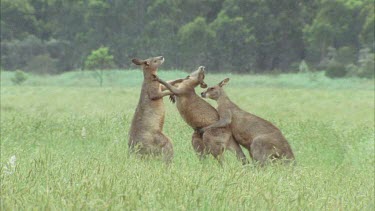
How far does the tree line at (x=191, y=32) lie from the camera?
77375mm

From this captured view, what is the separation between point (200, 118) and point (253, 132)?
67 cm

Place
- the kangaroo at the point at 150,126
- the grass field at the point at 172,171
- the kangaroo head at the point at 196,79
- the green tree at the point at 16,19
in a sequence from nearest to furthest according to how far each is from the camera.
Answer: the grass field at the point at 172,171
the kangaroo at the point at 150,126
the kangaroo head at the point at 196,79
the green tree at the point at 16,19

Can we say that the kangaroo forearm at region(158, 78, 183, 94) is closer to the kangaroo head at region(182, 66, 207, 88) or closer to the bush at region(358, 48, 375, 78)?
the kangaroo head at region(182, 66, 207, 88)

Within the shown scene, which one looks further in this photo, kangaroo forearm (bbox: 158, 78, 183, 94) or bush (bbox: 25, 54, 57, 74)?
bush (bbox: 25, 54, 57, 74)

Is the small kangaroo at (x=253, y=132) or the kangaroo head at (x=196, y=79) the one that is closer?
the small kangaroo at (x=253, y=132)

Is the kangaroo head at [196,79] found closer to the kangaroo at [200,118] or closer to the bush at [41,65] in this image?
the kangaroo at [200,118]

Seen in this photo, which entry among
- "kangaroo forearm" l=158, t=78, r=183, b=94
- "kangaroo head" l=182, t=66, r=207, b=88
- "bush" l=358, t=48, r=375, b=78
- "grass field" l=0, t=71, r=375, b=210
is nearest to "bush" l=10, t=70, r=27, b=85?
"bush" l=358, t=48, r=375, b=78

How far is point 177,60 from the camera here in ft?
261

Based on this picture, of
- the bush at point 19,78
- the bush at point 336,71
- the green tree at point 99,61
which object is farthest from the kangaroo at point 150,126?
the green tree at point 99,61

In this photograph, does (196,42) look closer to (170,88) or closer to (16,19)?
(16,19)

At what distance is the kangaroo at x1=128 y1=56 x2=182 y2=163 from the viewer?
29.6 feet

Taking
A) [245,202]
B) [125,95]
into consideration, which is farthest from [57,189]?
[125,95]

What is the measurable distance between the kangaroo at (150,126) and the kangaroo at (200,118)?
0.58ft

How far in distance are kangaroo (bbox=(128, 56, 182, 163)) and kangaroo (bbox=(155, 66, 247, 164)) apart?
0.18 meters
